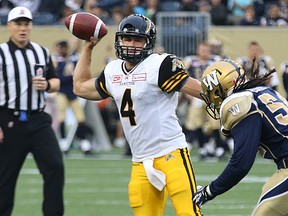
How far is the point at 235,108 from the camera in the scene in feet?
15.0

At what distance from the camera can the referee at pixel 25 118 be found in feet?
22.2

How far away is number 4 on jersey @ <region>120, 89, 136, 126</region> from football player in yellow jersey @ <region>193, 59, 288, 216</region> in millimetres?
705

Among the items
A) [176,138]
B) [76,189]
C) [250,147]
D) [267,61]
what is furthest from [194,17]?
[250,147]

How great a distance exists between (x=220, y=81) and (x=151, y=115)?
0.79 meters

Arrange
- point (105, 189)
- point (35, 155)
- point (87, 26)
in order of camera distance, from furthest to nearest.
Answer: point (105, 189)
point (35, 155)
point (87, 26)

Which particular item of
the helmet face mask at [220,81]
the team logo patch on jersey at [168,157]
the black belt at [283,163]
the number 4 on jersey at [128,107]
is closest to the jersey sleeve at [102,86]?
the number 4 on jersey at [128,107]

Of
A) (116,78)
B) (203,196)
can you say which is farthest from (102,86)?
(203,196)

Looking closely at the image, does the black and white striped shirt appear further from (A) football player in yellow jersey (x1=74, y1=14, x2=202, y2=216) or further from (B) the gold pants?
(B) the gold pants

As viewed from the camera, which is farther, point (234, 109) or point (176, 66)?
point (176, 66)

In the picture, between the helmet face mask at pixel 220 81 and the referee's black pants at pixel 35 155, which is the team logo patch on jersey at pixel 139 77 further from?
the referee's black pants at pixel 35 155

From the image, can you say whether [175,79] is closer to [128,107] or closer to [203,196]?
[128,107]

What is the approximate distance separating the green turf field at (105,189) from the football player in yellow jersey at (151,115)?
263 centimetres

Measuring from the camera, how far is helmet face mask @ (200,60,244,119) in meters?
4.71

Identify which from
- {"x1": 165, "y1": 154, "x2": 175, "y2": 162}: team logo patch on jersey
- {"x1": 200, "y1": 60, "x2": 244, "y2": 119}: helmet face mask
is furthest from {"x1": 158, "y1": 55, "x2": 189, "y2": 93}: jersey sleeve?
{"x1": 200, "y1": 60, "x2": 244, "y2": 119}: helmet face mask
